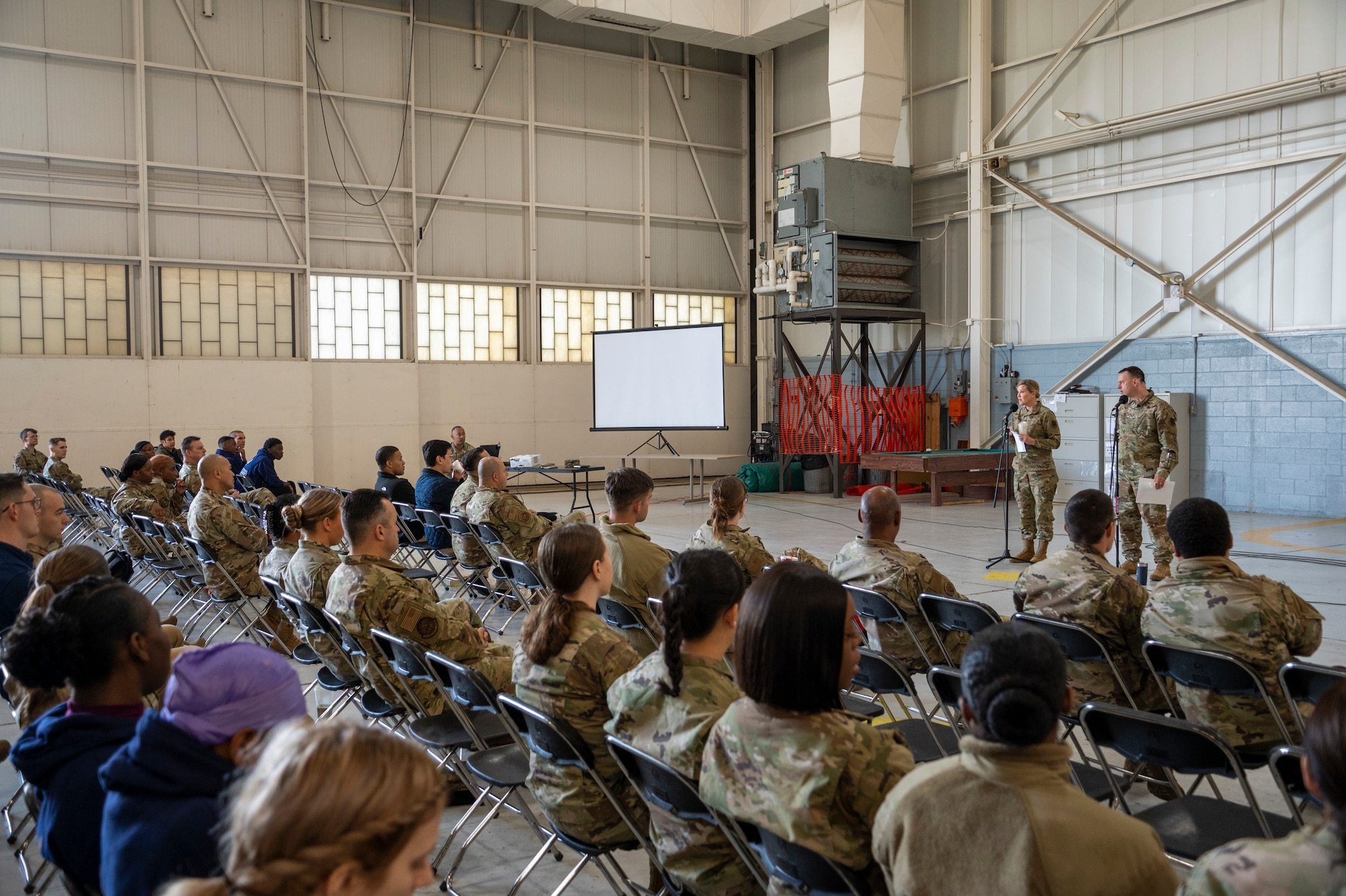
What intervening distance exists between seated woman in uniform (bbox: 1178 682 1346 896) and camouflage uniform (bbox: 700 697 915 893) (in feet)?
2.02

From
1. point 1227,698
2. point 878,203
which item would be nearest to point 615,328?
point 878,203

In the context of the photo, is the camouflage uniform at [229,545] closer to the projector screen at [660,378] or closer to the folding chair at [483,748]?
the folding chair at [483,748]

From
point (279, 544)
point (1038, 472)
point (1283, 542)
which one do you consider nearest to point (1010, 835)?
point (279, 544)

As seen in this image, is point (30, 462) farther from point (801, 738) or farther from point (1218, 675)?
point (1218, 675)

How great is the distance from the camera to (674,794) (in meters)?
2.23

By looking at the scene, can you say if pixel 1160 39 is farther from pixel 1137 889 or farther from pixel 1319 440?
pixel 1137 889

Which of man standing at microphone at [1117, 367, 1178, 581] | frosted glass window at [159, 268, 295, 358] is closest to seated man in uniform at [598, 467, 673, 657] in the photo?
man standing at microphone at [1117, 367, 1178, 581]

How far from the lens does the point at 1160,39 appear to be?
41.2ft

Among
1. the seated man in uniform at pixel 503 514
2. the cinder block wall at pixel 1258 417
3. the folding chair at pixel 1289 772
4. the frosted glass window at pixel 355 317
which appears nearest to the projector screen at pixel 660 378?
the frosted glass window at pixel 355 317

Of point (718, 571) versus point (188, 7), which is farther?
point (188, 7)

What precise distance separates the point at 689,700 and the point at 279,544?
3.53 m

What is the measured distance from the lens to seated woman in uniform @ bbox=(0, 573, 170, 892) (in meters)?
1.97

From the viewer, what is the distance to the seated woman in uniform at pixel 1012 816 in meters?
1.53

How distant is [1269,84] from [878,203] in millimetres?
5142
